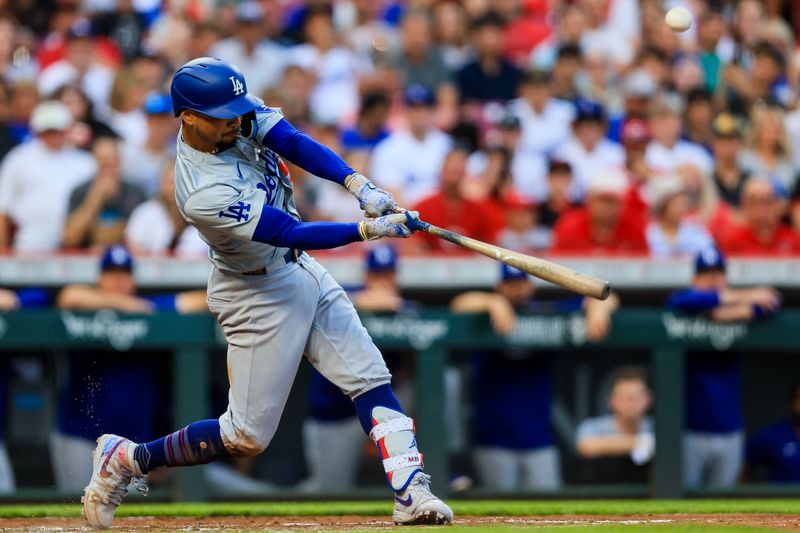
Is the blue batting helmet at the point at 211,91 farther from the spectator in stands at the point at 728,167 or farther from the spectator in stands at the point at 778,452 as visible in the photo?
the spectator in stands at the point at 728,167

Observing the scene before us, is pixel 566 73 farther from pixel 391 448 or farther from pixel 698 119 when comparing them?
pixel 391 448

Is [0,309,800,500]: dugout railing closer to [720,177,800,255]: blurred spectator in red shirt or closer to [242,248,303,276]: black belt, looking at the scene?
[720,177,800,255]: blurred spectator in red shirt

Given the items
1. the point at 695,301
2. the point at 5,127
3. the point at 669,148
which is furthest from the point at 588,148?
the point at 5,127

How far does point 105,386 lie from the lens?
7254 mm

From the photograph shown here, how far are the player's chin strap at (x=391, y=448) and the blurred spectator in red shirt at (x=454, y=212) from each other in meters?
3.25

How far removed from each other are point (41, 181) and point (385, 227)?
4185 millimetres

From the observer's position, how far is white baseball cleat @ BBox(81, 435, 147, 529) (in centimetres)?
523

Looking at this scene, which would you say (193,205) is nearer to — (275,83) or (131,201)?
(131,201)

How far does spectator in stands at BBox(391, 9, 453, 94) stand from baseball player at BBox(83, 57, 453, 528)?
506 cm

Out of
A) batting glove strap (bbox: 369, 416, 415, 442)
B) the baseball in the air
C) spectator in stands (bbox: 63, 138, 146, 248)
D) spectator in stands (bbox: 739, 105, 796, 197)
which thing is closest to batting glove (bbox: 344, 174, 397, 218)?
batting glove strap (bbox: 369, 416, 415, 442)

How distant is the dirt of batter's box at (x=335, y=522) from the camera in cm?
527

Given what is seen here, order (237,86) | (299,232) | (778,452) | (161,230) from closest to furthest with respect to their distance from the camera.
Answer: (299,232)
(237,86)
(778,452)
(161,230)

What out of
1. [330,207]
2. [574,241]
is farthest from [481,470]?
[330,207]

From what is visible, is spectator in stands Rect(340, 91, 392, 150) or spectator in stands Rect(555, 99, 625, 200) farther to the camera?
spectator in stands Rect(340, 91, 392, 150)
